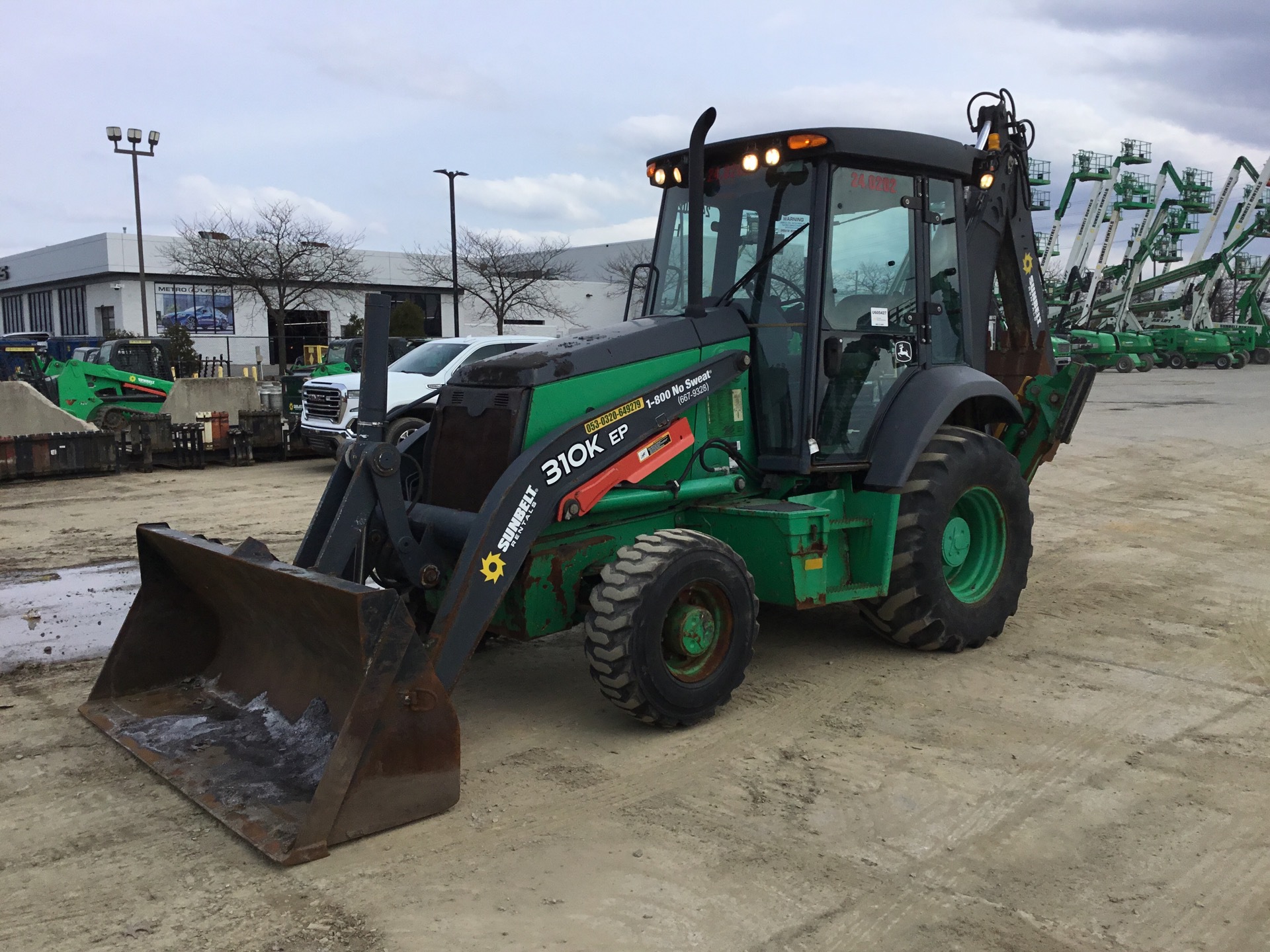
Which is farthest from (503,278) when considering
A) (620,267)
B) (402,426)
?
(402,426)

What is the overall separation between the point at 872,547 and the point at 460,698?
233 centimetres

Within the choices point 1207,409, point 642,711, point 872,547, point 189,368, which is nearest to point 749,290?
point 872,547

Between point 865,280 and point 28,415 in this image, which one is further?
point 28,415

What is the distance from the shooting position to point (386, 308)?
4.80 m

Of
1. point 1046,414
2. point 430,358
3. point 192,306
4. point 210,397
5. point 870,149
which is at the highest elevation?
point 192,306

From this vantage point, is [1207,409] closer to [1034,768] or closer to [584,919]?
[1034,768]

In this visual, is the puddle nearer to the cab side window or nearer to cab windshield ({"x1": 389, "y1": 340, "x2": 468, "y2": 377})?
cab windshield ({"x1": 389, "y1": 340, "x2": 468, "y2": 377})

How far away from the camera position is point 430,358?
14445 millimetres

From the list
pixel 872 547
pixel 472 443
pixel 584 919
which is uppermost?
pixel 472 443

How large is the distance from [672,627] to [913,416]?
77.3 inches

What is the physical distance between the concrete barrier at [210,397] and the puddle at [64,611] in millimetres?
9875

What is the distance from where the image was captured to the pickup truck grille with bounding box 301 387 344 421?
14.3 m

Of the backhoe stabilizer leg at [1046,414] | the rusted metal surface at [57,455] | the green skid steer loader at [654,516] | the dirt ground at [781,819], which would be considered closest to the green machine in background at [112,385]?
the rusted metal surface at [57,455]

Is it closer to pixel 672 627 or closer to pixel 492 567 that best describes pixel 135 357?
pixel 492 567
